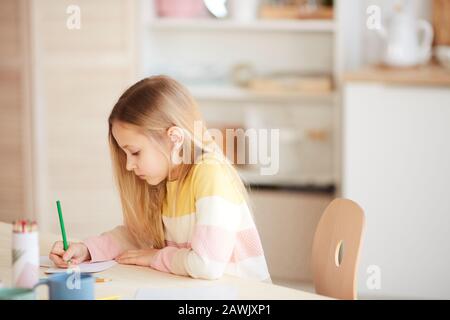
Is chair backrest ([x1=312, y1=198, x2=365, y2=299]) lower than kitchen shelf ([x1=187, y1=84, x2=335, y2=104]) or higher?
lower

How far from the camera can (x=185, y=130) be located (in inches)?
64.9

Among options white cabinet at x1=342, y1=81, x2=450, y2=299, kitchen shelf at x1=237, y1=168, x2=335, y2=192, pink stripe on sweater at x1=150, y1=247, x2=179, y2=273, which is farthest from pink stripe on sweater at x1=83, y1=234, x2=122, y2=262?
kitchen shelf at x1=237, y1=168, x2=335, y2=192

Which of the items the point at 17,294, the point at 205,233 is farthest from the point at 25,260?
the point at 205,233

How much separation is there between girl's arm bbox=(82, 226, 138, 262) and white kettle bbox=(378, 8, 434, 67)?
5.90 feet

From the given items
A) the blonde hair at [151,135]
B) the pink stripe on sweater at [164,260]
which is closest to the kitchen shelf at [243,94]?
the blonde hair at [151,135]

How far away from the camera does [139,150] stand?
165 centimetres

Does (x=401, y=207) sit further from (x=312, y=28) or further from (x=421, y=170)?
(x=312, y=28)

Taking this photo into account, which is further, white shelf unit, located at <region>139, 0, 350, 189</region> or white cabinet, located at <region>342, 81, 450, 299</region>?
white shelf unit, located at <region>139, 0, 350, 189</region>

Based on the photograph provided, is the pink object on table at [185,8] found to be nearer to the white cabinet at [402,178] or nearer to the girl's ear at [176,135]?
the white cabinet at [402,178]

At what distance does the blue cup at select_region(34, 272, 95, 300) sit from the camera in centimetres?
127

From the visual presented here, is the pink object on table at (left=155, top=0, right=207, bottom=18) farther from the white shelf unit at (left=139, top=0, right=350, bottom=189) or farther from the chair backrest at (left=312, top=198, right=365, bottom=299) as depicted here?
the chair backrest at (left=312, top=198, right=365, bottom=299)

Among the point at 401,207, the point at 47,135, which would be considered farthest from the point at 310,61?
the point at 47,135

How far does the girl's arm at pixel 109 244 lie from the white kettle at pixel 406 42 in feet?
5.90

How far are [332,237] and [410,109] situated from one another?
4.80ft
